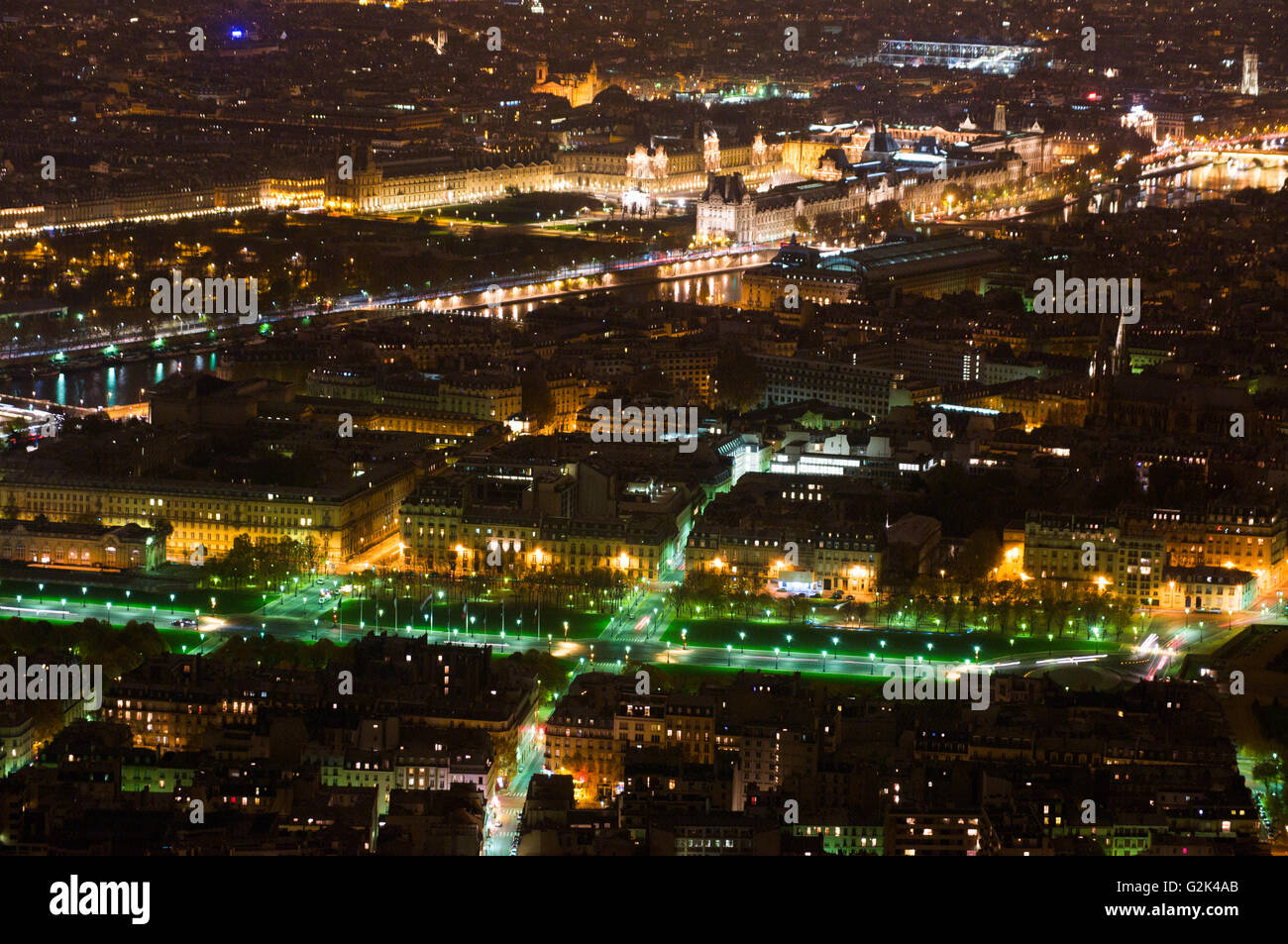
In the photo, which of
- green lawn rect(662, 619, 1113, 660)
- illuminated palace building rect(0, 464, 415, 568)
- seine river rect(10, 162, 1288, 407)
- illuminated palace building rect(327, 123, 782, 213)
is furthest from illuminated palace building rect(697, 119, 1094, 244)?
green lawn rect(662, 619, 1113, 660)

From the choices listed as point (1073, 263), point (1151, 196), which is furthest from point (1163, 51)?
point (1073, 263)

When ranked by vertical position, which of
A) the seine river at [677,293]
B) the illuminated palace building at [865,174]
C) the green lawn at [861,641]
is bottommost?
the seine river at [677,293]

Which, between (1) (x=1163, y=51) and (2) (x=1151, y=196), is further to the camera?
(1) (x=1163, y=51)

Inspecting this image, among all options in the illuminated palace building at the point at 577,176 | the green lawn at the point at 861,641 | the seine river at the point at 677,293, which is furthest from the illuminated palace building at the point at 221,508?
the illuminated palace building at the point at 577,176

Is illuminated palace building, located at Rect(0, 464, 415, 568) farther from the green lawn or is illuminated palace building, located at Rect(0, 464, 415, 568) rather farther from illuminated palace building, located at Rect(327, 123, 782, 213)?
illuminated palace building, located at Rect(327, 123, 782, 213)

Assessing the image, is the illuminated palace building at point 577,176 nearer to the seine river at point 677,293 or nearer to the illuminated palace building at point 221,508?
the seine river at point 677,293

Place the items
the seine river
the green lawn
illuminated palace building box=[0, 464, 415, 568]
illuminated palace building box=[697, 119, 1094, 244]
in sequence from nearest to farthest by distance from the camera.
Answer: the green lawn
illuminated palace building box=[0, 464, 415, 568]
the seine river
illuminated palace building box=[697, 119, 1094, 244]

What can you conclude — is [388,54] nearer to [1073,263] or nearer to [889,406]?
[1073,263]
